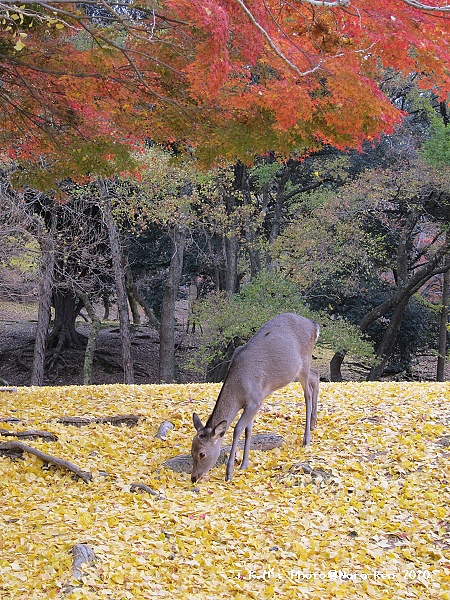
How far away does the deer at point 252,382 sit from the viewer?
23.9 feet

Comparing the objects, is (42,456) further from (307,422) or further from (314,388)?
(314,388)

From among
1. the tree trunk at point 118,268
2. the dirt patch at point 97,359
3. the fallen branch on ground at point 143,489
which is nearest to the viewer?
the fallen branch on ground at point 143,489

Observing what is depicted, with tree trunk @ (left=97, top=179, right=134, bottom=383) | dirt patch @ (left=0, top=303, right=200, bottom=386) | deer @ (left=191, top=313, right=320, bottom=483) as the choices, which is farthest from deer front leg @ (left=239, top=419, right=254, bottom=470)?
dirt patch @ (left=0, top=303, right=200, bottom=386)

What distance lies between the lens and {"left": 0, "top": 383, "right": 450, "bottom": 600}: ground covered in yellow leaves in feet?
16.8

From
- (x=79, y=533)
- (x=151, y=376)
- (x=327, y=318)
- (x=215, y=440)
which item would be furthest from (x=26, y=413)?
(x=151, y=376)

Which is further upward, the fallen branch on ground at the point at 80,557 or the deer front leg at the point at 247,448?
the deer front leg at the point at 247,448

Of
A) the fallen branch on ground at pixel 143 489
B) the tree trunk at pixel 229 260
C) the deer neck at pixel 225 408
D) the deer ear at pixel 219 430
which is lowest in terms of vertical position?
the fallen branch on ground at pixel 143 489

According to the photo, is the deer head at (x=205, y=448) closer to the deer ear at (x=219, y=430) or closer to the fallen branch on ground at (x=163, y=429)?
the deer ear at (x=219, y=430)

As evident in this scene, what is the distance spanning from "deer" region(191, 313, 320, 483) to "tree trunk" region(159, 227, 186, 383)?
12.8 meters

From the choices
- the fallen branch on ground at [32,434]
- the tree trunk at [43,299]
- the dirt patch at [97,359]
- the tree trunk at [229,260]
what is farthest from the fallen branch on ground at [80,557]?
the dirt patch at [97,359]

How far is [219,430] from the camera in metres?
7.28

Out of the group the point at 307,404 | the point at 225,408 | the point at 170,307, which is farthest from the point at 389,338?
the point at 225,408

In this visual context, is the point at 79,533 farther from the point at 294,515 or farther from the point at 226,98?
the point at 226,98

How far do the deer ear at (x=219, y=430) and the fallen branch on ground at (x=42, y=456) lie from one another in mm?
1542
